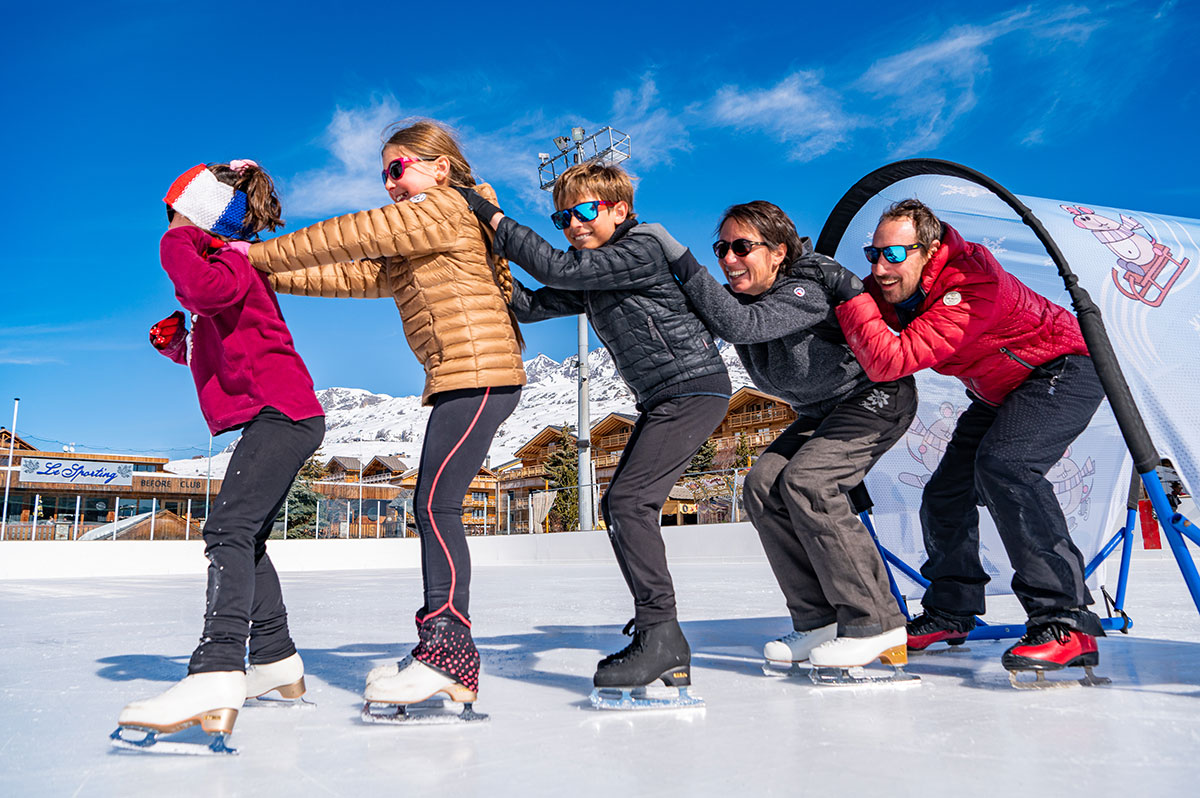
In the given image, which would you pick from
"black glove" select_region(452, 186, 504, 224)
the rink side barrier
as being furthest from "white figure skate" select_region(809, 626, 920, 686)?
the rink side barrier

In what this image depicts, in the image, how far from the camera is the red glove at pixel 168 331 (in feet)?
5.81

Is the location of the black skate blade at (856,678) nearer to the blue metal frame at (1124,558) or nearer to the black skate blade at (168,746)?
the blue metal frame at (1124,558)

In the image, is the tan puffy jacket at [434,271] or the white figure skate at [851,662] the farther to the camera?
the white figure skate at [851,662]

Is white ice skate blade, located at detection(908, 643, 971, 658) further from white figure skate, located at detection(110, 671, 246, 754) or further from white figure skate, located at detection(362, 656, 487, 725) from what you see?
white figure skate, located at detection(110, 671, 246, 754)

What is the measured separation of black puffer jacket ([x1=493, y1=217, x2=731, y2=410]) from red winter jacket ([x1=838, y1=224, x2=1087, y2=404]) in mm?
427

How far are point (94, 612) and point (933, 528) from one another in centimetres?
464

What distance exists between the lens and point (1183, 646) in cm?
246

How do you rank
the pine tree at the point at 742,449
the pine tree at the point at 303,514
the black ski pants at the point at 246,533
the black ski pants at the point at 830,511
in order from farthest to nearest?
1. the pine tree at the point at 742,449
2. the pine tree at the point at 303,514
3. the black ski pants at the point at 830,511
4. the black ski pants at the point at 246,533

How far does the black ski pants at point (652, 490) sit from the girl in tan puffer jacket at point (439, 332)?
1.05 ft

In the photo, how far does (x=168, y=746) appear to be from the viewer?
56.0 inches

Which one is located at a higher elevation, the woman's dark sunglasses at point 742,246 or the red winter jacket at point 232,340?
the woman's dark sunglasses at point 742,246

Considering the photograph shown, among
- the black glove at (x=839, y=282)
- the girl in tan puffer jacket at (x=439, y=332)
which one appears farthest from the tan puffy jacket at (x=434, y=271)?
the black glove at (x=839, y=282)

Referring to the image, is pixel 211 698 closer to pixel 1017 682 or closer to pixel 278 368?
→ pixel 278 368

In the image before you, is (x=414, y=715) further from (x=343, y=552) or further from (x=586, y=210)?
(x=343, y=552)
